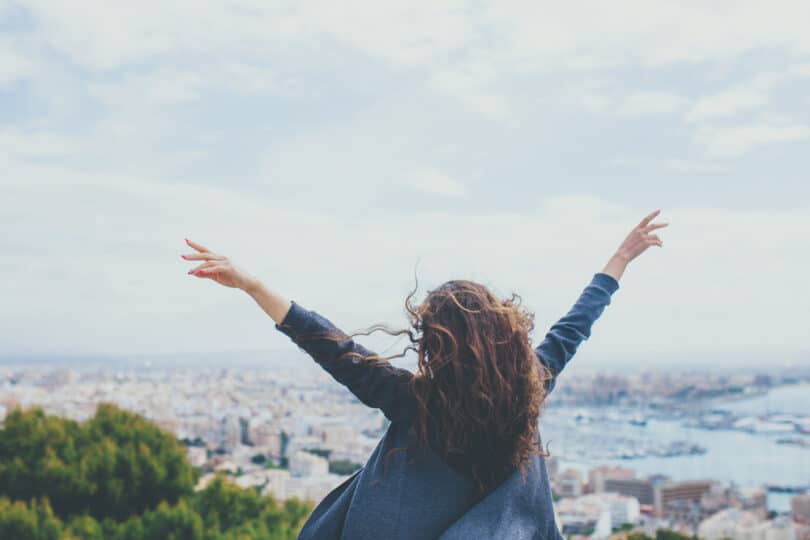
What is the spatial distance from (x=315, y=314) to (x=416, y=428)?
0.22m

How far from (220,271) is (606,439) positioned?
1792 centimetres

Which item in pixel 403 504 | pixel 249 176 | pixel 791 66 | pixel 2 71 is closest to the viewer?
pixel 403 504

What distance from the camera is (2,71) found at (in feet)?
38.1

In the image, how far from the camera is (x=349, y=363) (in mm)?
1131

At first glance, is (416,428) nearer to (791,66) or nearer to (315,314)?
(315,314)

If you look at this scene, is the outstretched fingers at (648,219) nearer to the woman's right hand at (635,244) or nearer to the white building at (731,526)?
the woman's right hand at (635,244)

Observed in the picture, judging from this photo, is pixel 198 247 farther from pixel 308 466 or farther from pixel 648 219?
pixel 308 466

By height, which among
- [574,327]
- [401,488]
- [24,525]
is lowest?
[24,525]

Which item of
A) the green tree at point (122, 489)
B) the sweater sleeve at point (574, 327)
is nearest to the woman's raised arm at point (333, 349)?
the sweater sleeve at point (574, 327)

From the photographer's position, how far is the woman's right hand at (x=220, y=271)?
45.5 inches

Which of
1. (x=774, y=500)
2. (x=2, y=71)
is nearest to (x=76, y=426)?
(x=2, y=71)

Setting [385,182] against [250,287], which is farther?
[385,182]

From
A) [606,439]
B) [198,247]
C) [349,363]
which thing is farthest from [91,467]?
[606,439]

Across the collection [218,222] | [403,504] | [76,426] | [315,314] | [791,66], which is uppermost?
[791,66]
